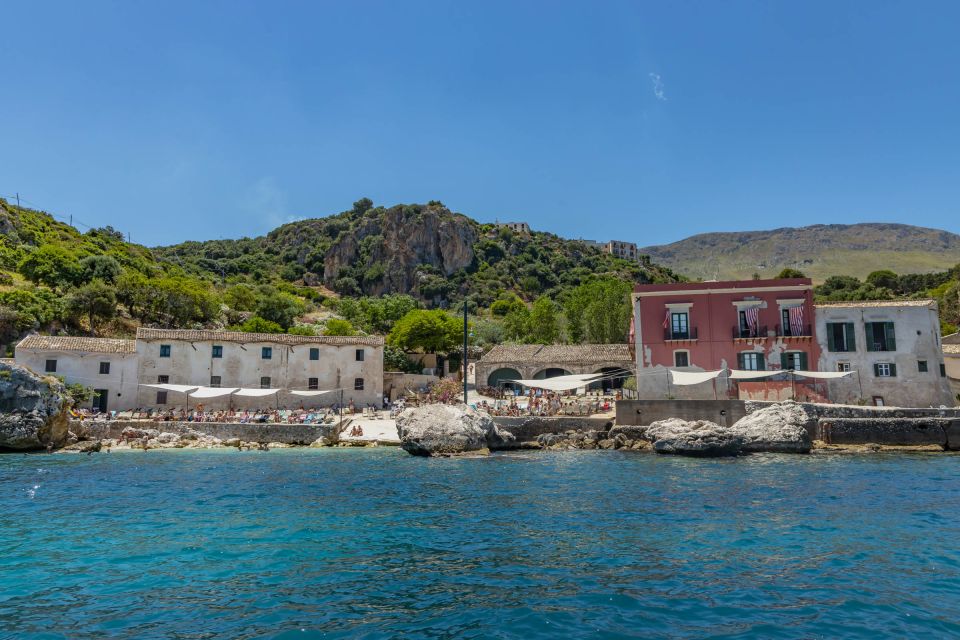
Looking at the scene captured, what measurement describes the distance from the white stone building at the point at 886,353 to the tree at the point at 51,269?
5983cm

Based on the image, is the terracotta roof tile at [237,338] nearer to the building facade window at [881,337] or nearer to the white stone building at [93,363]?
the white stone building at [93,363]

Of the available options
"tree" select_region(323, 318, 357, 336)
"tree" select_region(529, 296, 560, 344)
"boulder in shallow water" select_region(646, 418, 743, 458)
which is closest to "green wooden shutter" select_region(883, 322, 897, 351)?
"boulder in shallow water" select_region(646, 418, 743, 458)

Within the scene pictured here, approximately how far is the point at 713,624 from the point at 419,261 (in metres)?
113

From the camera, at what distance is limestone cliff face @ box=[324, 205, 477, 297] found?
116 meters

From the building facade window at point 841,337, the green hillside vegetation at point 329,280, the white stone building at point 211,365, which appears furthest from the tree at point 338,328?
the building facade window at point 841,337

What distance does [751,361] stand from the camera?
34031mm

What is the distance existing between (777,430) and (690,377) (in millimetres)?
5222

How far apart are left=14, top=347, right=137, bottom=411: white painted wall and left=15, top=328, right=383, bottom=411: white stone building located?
45 millimetres

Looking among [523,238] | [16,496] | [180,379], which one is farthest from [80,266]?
[523,238]

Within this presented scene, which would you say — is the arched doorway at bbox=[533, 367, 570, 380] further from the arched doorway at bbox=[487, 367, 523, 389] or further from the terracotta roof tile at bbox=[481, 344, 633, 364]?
the arched doorway at bbox=[487, 367, 523, 389]

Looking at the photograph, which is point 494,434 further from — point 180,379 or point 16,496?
point 180,379

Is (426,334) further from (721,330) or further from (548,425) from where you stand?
(721,330)

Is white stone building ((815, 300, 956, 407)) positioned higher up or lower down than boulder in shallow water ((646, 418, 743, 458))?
higher up

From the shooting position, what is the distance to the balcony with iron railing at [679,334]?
34750mm
